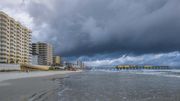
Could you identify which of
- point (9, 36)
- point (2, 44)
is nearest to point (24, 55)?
point (9, 36)

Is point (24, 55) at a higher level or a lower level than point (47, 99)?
higher

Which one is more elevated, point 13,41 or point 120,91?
point 13,41

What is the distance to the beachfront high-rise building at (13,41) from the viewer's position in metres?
132

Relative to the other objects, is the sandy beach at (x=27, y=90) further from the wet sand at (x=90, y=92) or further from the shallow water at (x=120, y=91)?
the shallow water at (x=120, y=91)

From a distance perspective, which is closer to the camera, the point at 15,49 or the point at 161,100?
the point at 161,100

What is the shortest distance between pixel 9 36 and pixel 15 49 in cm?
1160

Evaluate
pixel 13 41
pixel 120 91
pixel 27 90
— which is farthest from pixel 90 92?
pixel 13 41

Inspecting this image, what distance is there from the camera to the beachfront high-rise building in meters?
132

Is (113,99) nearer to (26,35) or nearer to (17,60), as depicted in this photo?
(17,60)

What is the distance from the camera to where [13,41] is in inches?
5876

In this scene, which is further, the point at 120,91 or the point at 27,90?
the point at 120,91

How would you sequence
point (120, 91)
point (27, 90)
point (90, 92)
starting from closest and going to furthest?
point (90, 92) < point (27, 90) < point (120, 91)

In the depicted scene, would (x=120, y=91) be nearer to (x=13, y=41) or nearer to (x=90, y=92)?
(x=90, y=92)

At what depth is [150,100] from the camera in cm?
2322
